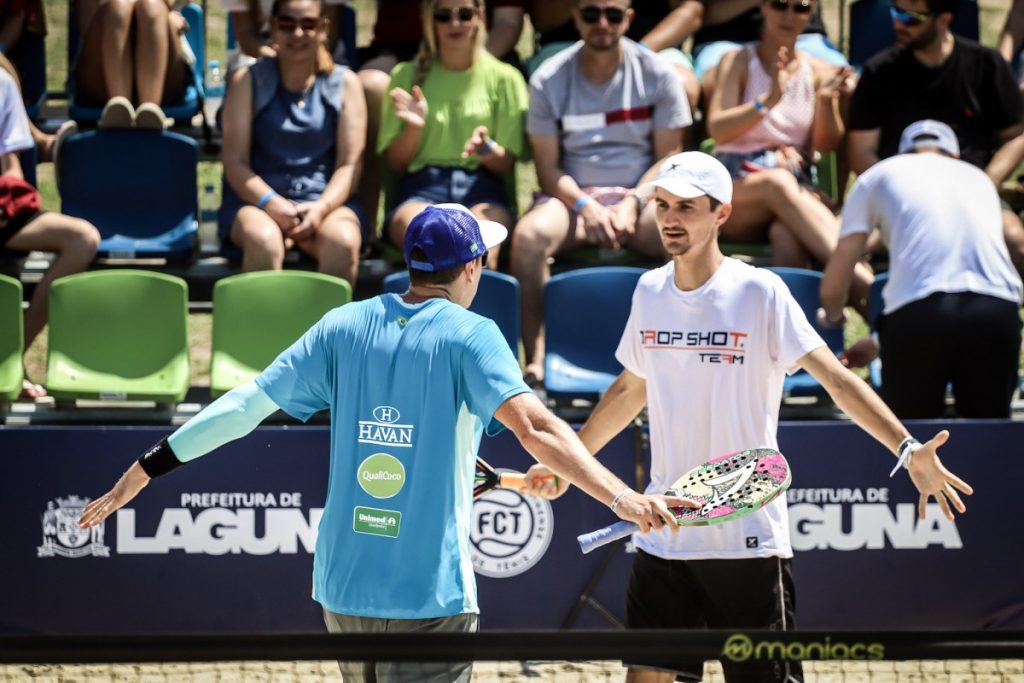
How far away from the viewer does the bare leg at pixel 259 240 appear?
305 inches

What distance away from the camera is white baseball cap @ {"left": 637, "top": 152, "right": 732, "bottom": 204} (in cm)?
454

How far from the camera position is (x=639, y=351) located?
4734mm

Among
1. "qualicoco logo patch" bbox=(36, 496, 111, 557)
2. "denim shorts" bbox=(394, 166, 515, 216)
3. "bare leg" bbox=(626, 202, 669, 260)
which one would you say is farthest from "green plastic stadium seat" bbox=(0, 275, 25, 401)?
"bare leg" bbox=(626, 202, 669, 260)

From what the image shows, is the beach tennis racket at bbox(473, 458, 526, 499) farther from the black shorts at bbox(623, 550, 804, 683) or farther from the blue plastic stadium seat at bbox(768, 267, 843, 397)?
the blue plastic stadium seat at bbox(768, 267, 843, 397)

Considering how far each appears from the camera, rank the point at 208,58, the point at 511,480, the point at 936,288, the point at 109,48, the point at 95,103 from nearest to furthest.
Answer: the point at 511,480
the point at 936,288
the point at 109,48
the point at 95,103
the point at 208,58

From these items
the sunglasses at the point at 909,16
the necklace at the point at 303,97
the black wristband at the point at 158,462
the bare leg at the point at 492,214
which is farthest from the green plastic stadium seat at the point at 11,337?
the sunglasses at the point at 909,16

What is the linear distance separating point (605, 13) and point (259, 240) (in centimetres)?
229

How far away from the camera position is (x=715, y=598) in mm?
4578

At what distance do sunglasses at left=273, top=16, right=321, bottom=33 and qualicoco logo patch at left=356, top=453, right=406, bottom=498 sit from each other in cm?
474

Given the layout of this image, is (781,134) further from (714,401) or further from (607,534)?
(607,534)

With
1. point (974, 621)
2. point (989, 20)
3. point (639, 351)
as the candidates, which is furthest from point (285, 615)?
point (989, 20)

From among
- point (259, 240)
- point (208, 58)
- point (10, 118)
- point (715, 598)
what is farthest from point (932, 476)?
point (208, 58)

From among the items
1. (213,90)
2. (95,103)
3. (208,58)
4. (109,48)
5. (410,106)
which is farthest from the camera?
(208,58)

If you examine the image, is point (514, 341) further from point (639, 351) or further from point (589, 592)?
point (639, 351)
